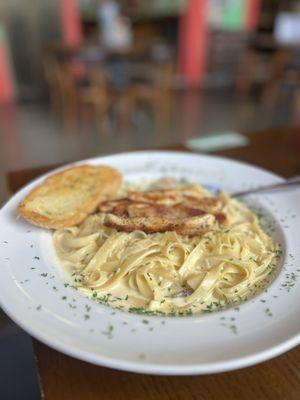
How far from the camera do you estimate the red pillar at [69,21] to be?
8195mm

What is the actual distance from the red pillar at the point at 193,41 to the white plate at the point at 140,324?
8.98m

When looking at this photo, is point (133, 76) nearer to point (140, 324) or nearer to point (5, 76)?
point (5, 76)

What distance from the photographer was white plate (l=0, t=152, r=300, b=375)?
95 cm

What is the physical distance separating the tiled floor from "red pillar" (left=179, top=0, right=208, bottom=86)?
1.08 metres

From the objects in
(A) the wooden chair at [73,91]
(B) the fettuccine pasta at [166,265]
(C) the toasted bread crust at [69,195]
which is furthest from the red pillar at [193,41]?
(B) the fettuccine pasta at [166,265]

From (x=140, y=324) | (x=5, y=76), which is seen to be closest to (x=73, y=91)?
(x=5, y=76)

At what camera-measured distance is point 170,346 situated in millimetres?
1003

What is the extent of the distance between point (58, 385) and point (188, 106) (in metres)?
7.77

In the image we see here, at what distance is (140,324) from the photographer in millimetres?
1074

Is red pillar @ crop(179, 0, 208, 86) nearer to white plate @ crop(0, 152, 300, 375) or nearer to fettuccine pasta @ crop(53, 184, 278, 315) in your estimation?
fettuccine pasta @ crop(53, 184, 278, 315)

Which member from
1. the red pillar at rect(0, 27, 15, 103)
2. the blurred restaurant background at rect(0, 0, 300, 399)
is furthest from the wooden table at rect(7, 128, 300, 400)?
the red pillar at rect(0, 27, 15, 103)

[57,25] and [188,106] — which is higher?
[57,25]

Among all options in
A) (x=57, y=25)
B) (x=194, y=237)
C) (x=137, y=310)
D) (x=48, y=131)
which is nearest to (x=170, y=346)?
(x=137, y=310)

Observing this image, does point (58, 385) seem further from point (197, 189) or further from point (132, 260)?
point (197, 189)
